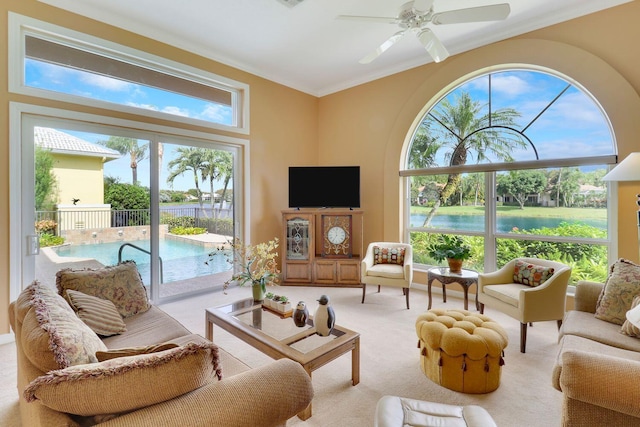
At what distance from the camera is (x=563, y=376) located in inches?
51.3

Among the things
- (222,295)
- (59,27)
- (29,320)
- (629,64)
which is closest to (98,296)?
(29,320)

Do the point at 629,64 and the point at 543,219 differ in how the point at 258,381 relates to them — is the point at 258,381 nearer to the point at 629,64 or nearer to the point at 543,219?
the point at 543,219

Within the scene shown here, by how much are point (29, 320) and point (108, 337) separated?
85cm

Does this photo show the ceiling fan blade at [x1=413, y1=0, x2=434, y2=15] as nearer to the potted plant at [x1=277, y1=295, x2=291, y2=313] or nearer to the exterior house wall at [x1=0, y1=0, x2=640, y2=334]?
the exterior house wall at [x1=0, y1=0, x2=640, y2=334]

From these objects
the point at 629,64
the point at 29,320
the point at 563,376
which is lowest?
the point at 563,376

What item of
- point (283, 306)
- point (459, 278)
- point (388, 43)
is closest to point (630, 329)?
point (459, 278)

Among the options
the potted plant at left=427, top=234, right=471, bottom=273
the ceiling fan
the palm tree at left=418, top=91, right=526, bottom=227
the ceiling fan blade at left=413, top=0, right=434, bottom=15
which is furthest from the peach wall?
the ceiling fan blade at left=413, top=0, right=434, bottom=15

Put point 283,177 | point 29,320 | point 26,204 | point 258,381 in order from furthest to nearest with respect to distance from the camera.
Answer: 1. point 283,177
2. point 26,204
3. point 29,320
4. point 258,381

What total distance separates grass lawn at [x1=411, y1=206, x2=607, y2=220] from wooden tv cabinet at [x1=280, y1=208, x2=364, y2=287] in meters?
1.32

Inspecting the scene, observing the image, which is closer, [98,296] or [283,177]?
[98,296]

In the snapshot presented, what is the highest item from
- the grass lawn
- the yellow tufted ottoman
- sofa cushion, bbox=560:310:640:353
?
the grass lawn

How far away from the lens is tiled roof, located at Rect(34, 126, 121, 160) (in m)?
3.01

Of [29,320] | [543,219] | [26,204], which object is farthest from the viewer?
[543,219]

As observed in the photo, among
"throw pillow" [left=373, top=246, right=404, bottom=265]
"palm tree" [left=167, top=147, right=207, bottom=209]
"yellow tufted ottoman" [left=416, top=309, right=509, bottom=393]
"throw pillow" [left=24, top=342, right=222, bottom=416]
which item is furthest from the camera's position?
"throw pillow" [left=373, top=246, right=404, bottom=265]
